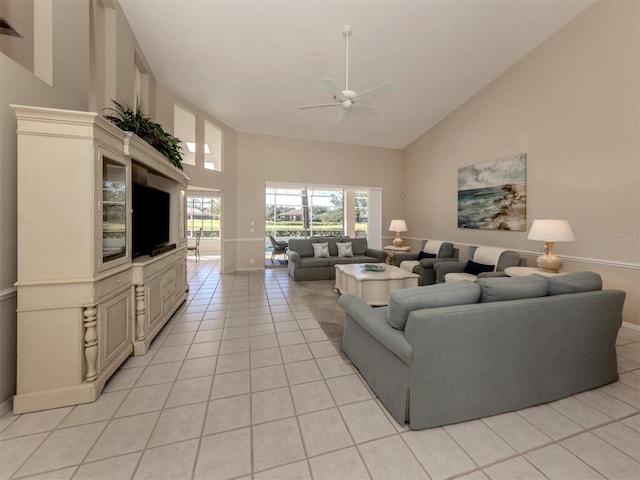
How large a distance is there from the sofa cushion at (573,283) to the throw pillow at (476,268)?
7.81 ft

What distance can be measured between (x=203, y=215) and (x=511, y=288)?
10.2 metres

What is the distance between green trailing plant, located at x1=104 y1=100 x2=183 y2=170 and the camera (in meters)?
2.62

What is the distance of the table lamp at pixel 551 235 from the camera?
11.2 feet

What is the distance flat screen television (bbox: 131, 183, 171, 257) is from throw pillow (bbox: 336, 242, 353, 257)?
3784 millimetres

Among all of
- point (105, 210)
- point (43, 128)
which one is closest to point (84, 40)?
point (43, 128)

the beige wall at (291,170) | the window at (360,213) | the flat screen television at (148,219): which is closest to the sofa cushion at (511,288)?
the flat screen television at (148,219)

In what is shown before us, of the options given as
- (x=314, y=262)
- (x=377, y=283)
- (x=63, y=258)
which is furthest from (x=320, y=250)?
(x=63, y=258)

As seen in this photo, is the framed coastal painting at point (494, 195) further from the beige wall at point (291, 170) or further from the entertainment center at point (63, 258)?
the entertainment center at point (63, 258)

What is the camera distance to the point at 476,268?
4598 millimetres

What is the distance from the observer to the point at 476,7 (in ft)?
11.7

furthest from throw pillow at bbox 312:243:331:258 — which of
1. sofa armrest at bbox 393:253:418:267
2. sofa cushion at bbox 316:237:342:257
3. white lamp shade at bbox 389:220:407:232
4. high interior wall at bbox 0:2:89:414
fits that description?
high interior wall at bbox 0:2:89:414

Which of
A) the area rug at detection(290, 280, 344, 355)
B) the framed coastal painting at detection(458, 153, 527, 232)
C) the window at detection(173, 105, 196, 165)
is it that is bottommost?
the area rug at detection(290, 280, 344, 355)

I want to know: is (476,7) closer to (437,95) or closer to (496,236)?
(437,95)

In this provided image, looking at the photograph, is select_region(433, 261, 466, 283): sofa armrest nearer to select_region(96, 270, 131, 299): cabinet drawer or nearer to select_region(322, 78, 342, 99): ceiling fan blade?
select_region(322, 78, 342, 99): ceiling fan blade
